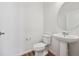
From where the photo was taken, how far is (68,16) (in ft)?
5.27

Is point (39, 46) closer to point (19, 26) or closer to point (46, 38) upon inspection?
point (46, 38)

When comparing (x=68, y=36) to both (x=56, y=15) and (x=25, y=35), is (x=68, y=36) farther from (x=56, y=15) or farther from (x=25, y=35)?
(x=25, y=35)

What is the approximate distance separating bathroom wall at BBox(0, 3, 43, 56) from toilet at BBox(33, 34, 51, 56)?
73 millimetres

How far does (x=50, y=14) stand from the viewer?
5.29ft

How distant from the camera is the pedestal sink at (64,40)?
1531 millimetres

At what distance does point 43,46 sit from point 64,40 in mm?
353

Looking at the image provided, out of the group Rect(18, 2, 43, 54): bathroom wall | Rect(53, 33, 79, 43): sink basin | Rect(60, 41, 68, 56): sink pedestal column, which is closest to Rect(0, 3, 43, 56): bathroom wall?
Rect(18, 2, 43, 54): bathroom wall

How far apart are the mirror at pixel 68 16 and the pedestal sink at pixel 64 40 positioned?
0.13 m

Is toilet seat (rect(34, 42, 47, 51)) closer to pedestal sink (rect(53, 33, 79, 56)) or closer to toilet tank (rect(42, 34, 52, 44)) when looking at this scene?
toilet tank (rect(42, 34, 52, 44))

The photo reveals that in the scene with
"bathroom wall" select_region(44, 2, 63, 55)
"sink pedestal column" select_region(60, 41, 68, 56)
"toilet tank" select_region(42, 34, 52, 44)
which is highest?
"bathroom wall" select_region(44, 2, 63, 55)

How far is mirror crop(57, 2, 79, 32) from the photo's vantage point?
5.16 ft

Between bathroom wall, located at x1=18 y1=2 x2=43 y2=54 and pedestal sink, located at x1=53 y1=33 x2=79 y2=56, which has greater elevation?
bathroom wall, located at x1=18 y1=2 x2=43 y2=54

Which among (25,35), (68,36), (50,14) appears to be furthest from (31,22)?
(68,36)

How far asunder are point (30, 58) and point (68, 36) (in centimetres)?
70
